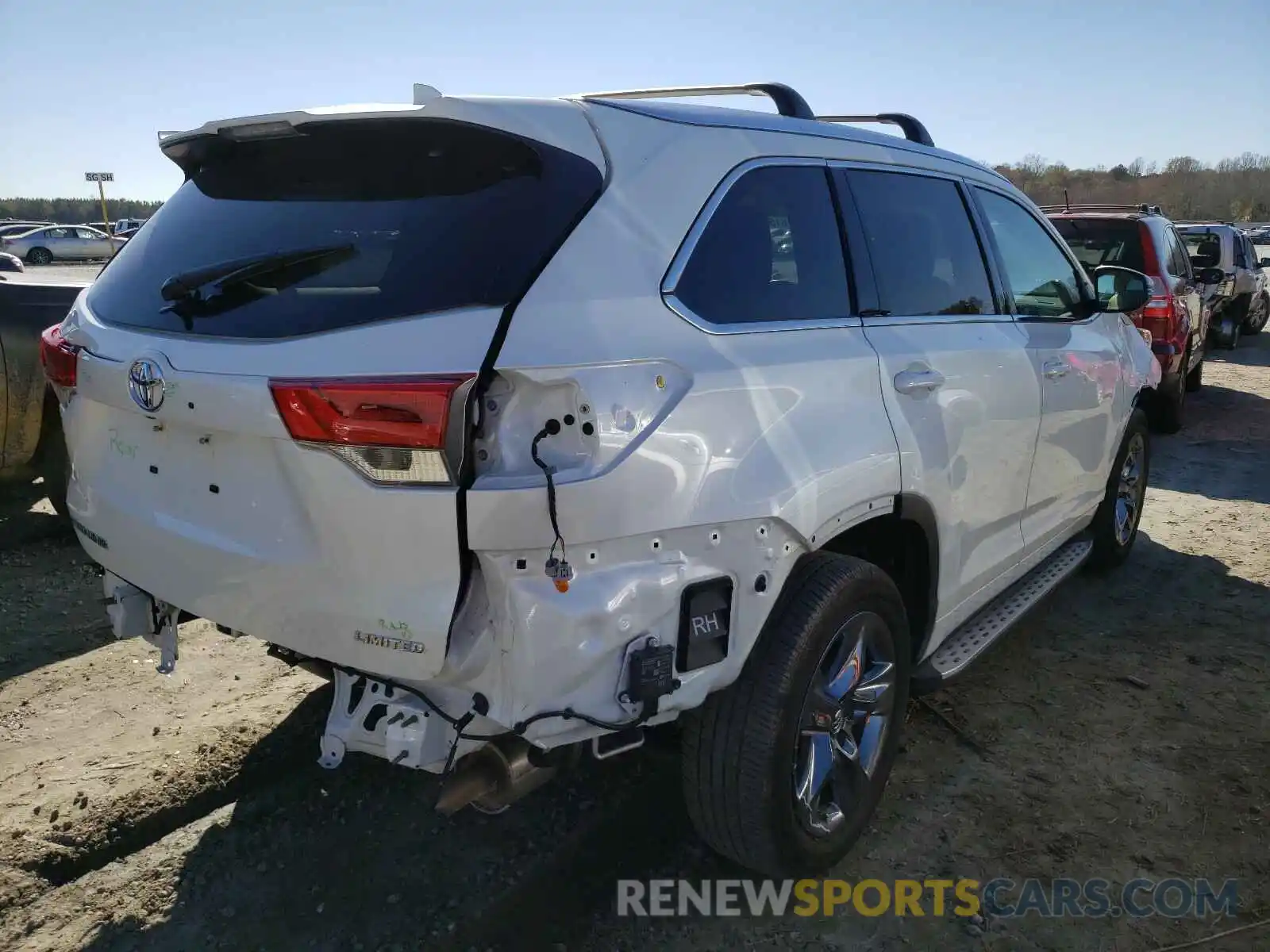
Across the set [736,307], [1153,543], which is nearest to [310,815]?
[736,307]

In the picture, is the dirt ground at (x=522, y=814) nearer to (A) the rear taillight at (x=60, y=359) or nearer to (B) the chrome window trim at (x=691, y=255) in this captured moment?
(B) the chrome window trim at (x=691, y=255)

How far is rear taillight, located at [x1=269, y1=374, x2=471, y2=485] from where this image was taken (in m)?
1.84

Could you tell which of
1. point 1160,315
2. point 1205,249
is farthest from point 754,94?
point 1205,249

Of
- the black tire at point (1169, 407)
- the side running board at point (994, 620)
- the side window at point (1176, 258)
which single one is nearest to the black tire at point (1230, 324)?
the side window at point (1176, 258)

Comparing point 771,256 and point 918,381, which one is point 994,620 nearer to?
point 918,381

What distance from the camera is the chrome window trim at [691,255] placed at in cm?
216

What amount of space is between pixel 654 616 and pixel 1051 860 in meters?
1.73

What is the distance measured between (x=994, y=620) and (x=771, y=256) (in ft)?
6.16

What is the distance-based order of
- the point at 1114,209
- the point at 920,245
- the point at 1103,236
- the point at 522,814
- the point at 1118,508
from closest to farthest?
the point at 522,814
the point at 920,245
the point at 1118,508
the point at 1103,236
the point at 1114,209

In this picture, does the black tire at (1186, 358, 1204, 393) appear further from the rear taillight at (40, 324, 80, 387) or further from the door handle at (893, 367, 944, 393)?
the rear taillight at (40, 324, 80, 387)

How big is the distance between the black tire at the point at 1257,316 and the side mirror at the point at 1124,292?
13.6 m

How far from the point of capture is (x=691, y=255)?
88.0 inches

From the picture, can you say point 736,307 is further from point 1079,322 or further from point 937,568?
point 1079,322

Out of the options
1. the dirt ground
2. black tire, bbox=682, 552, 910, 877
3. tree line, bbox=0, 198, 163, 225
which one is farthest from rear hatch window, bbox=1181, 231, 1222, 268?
tree line, bbox=0, 198, 163, 225
